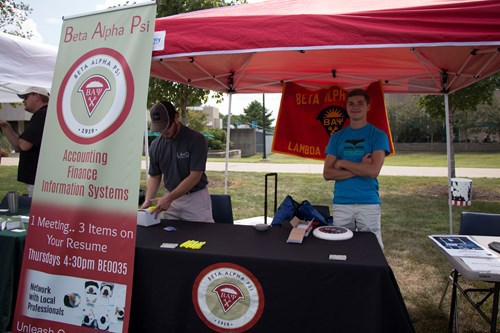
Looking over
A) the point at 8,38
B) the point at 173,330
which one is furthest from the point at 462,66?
the point at 8,38

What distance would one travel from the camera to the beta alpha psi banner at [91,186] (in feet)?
6.47

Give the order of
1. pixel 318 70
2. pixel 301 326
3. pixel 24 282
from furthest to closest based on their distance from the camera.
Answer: pixel 318 70 → pixel 24 282 → pixel 301 326

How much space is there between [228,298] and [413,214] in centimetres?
519

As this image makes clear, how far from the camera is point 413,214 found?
6219 mm

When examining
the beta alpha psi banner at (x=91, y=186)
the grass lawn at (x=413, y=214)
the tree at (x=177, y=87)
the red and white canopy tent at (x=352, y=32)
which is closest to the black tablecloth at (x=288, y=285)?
the beta alpha psi banner at (x=91, y=186)

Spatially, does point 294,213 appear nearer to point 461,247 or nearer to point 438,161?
point 461,247

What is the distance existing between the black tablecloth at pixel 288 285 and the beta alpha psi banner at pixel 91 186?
13 centimetres

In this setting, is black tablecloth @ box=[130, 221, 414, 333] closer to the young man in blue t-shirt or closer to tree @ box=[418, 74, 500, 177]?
the young man in blue t-shirt

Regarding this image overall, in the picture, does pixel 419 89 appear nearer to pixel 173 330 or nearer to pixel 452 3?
pixel 452 3

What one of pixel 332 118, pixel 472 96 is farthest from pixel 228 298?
pixel 472 96

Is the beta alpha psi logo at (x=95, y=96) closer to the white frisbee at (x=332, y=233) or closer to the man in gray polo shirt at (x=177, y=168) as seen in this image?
the man in gray polo shirt at (x=177, y=168)

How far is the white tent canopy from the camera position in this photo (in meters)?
3.71

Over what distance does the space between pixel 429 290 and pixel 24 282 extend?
307cm

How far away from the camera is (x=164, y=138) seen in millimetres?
2732
